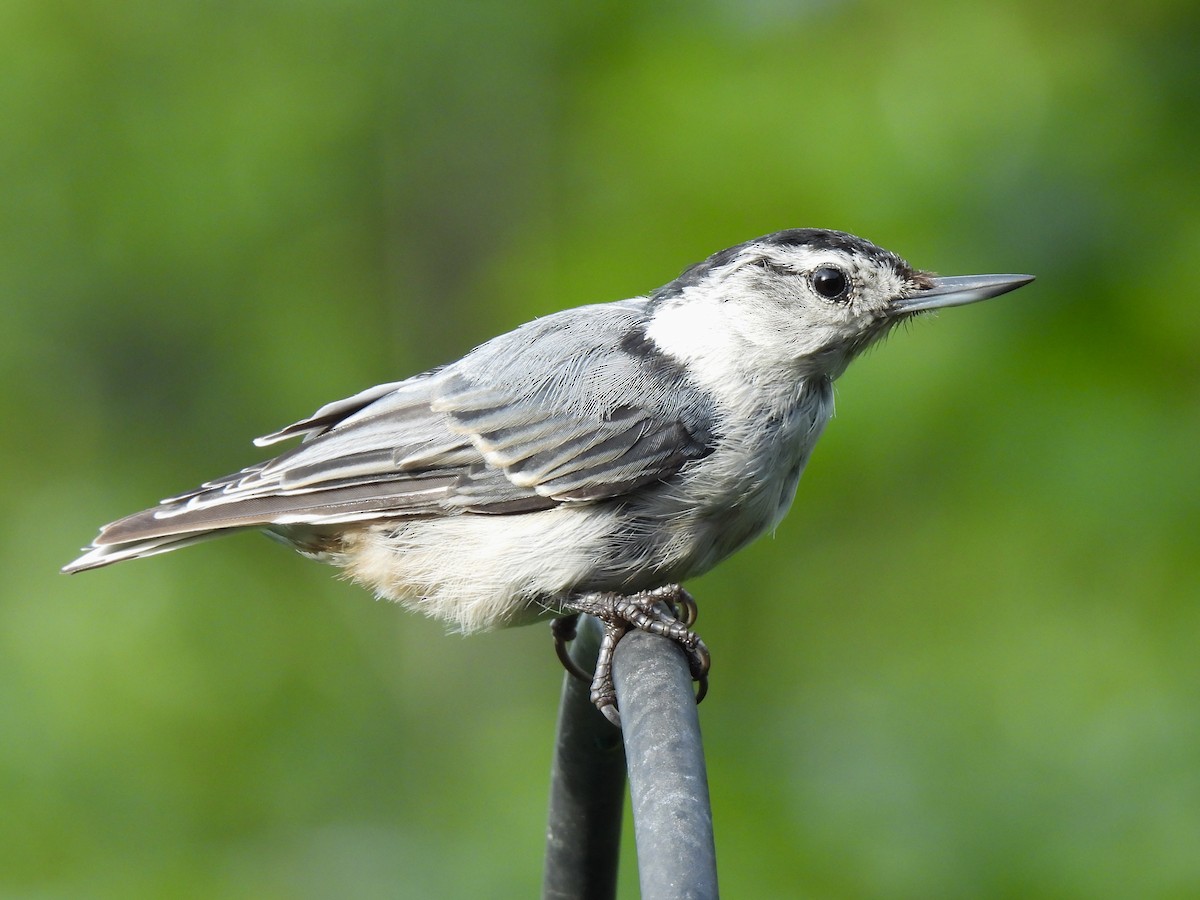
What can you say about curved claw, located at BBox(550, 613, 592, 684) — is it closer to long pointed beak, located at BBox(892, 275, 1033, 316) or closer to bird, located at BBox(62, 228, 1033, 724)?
bird, located at BBox(62, 228, 1033, 724)

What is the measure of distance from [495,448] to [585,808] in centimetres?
78

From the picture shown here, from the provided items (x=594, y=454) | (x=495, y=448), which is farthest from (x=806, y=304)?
(x=495, y=448)

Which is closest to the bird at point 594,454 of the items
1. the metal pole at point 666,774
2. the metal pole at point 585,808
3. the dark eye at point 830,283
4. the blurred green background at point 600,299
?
the dark eye at point 830,283

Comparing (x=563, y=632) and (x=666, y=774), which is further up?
(x=563, y=632)

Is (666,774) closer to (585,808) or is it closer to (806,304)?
(585,808)

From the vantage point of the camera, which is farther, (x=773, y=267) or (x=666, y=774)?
(x=773, y=267)

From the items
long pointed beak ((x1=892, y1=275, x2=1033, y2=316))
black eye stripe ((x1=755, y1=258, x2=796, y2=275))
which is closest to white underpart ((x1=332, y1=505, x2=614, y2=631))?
black eye stripe ((x1=755, y1=258, x2=796, y2=275))

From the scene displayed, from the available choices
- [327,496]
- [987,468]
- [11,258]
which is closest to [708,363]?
[327,496]

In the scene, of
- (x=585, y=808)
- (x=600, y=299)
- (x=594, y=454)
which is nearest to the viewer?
(x=585, y=808)

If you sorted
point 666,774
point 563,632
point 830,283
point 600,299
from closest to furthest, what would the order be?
1. point 666,774
2. point 830,283
3. point 563,632
4. point 600,299

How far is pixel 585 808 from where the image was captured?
230 centimetres

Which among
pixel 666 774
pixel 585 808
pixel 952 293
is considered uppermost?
pixel 952 293

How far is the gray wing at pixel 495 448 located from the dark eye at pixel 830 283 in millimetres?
341

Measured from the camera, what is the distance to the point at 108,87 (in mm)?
4785
